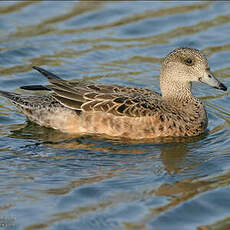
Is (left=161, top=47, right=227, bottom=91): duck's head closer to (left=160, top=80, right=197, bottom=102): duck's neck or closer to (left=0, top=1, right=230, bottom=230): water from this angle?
(left=160, top=80, right=197, bottom=102): duck's neck

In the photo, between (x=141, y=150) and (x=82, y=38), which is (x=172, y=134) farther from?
(x=82, y=38)

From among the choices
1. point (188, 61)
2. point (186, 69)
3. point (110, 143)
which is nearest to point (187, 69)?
point (186, 69)

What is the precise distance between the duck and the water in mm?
181

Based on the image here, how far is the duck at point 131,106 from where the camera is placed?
28.8 feet

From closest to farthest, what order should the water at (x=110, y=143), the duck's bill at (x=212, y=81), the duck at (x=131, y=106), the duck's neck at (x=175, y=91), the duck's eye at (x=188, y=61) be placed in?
the water at (x=110, y=143)
the duck at (x=131, y=106)
the duck's bill at (x=212, y=81)
the duck's eye at (x=188, y=61)
the duck's neck at (x=175, y=91)

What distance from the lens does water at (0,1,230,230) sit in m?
6.65

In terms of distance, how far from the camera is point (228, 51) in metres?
12.1

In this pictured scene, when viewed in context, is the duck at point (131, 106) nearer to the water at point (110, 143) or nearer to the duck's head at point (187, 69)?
the duck's head at point (187, 69)

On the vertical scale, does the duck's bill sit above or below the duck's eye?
below

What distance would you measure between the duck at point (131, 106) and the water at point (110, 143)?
181 mm

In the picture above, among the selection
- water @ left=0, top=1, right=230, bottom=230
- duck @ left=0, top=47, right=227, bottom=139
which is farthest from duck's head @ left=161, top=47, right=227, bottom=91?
water @ left=0, top=1, right=230, bottom=230

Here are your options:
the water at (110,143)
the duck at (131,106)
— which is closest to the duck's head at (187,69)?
the duck at (131,106)

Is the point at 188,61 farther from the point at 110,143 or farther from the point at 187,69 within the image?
the point at 110,143

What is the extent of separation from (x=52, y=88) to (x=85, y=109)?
2.04 feet
